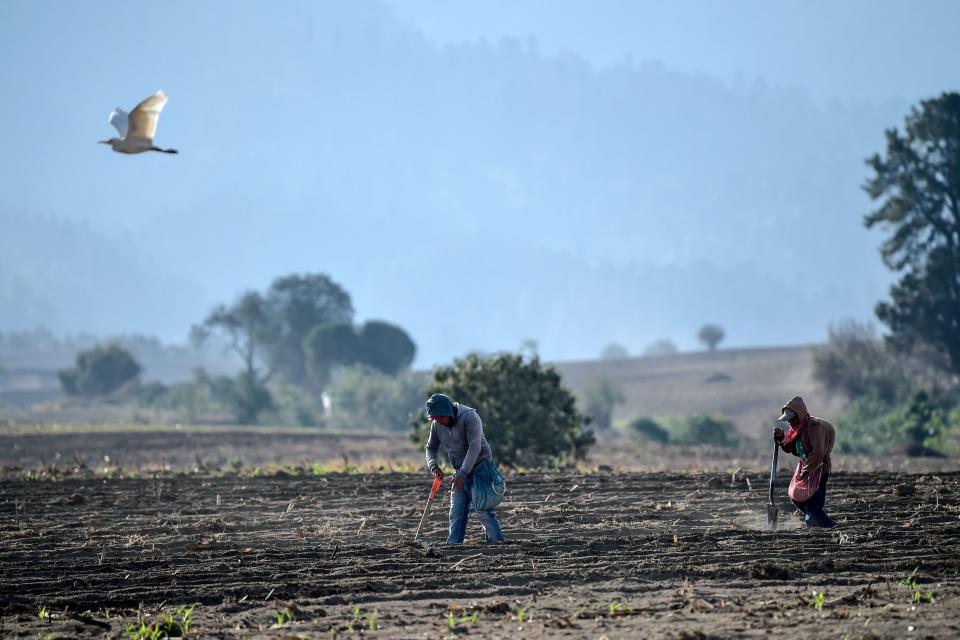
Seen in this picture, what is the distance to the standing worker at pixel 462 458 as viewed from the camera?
13.0 metres

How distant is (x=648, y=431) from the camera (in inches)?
1738

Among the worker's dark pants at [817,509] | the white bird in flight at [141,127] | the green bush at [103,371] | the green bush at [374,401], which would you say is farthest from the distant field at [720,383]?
the white bird in flight at [141,127]

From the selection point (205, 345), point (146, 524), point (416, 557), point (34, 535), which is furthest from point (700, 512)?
point (205, 345)

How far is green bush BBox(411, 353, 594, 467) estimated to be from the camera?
24750 millimetres

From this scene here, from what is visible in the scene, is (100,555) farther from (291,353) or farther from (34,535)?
(291,353)

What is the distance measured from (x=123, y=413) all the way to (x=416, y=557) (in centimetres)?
5142

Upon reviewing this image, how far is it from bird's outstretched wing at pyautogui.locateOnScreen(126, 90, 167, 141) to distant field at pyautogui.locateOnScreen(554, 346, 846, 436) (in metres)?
37.3

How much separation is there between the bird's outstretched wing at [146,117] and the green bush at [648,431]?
29946 millimetres

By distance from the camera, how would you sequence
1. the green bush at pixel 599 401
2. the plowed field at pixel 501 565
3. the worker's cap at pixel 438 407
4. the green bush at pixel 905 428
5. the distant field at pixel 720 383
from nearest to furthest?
the plowed field at pixel 501 565
the worker's cap at pixel 438 407
the green bush at pixel 905 428
the green bush at pixel 599 401
the distant field at pixel 720 383

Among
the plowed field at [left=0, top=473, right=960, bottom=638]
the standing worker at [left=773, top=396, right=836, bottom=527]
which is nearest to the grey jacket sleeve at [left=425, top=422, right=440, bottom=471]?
the plowed field at [left=0, top=473, right=960, bottom=638]

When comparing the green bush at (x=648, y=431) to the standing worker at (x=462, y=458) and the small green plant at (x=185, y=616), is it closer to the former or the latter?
the standing worker at (x=462, y=458)

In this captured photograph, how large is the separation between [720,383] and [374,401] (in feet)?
64.9

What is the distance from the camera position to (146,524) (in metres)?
15.3

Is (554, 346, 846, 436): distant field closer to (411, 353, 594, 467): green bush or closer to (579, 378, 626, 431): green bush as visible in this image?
(579, 378, 626, 431): green bush
